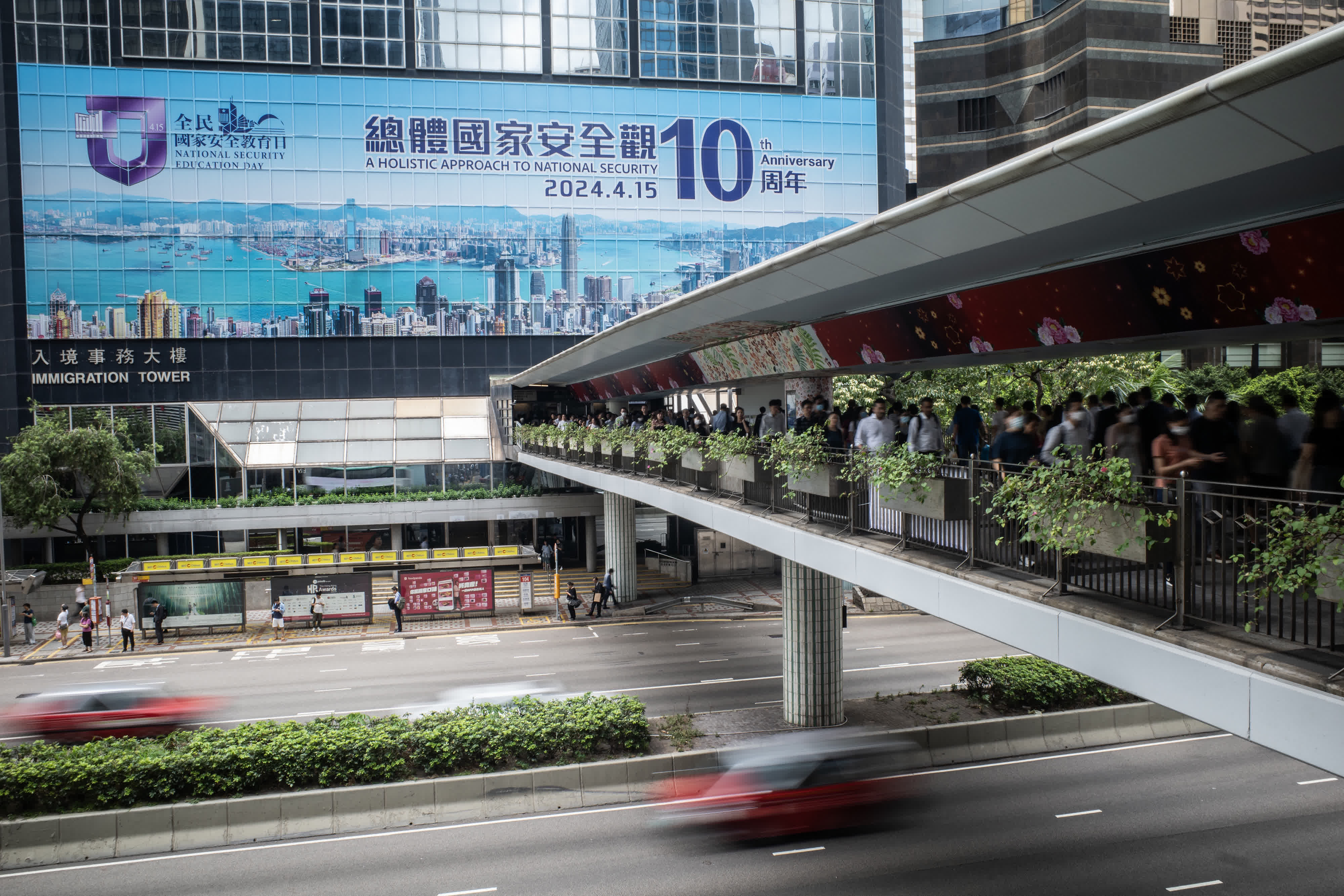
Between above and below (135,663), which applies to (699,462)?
above

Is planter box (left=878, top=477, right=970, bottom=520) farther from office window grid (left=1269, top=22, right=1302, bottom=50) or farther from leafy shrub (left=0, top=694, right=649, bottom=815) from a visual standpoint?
office window grid (left=1269, top=22, right=1302, bottom=50)

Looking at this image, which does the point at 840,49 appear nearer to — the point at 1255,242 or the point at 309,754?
the point at 1255,242

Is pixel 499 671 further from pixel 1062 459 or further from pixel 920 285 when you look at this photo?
pixel 1062 459

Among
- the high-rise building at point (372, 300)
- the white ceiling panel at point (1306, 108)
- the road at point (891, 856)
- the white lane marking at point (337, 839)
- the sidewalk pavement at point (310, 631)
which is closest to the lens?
the white ceiling panel at point (1306, 108)

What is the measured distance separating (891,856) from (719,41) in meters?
48.6

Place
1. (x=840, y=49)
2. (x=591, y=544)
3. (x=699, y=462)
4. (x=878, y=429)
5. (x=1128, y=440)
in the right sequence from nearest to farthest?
1. (x=1128, y=440)
2. (x=878, y=429)
3. (x=699, y=462)
4. (x=591, y=544)
5. (x=840, y=49)

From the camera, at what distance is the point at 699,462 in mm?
17812

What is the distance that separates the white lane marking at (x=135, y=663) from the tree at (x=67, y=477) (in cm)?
919

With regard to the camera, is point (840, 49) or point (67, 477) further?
point (840, 49)

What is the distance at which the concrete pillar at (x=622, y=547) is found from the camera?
1396 inches

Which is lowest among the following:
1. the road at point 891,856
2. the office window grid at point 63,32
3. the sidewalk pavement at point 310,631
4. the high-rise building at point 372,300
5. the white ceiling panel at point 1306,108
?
the sidewalk pavement at point 310,631

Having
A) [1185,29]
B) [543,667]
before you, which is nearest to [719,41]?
[1185,29]

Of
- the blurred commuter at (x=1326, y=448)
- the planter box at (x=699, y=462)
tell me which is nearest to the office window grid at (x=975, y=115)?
the planter box at (x=699, y=462)

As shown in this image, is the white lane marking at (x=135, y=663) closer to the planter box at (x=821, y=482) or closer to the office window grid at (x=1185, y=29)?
the planter box at (x=821, y=482)
